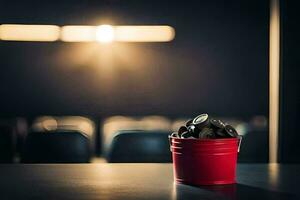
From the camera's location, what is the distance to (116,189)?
1.48 meters

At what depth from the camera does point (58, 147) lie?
265cm

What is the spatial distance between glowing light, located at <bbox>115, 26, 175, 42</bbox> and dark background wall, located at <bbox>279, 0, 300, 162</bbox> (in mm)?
1000

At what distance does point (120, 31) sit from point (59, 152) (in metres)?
1.53

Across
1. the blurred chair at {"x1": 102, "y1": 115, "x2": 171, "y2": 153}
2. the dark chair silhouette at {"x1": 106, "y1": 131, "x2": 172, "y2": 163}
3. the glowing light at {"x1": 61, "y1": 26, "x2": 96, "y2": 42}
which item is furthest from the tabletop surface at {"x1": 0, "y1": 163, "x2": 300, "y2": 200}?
the glowing light at {"x1": 61, "y1": 26, "x2": 96, "y2": 42}

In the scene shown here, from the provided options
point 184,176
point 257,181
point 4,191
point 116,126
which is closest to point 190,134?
point 184,176

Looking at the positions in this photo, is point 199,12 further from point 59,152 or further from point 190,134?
point 190,134

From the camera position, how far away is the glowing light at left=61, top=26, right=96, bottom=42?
3.94 m

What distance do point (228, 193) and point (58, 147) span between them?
4.48 ft

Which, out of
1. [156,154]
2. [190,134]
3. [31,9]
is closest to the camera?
[190,134]

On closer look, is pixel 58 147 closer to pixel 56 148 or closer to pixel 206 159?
pixel 56 148

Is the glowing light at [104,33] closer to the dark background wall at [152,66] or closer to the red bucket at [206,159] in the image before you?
the dark background wall at [152,66]

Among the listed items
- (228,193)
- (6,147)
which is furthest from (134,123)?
(228,193)

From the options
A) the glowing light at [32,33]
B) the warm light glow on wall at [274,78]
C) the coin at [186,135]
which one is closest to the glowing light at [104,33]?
the glowing light at [32,33]

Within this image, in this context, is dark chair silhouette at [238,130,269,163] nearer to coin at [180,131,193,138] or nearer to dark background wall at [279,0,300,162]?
dark background wall at [279,0,300,162]
